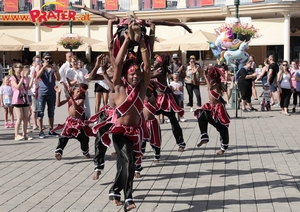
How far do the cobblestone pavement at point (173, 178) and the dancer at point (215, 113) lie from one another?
321 millimetres

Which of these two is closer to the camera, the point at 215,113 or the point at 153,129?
the point at 153,129

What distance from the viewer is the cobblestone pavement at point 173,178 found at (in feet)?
22.0

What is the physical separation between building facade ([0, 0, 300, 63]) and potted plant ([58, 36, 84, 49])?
3510mm

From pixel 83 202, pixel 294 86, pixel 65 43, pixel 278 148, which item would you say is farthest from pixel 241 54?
pixel 65 43

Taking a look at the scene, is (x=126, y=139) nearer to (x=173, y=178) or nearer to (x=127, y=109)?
(x=127, y=109)

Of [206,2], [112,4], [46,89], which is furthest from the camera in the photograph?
[112,4]

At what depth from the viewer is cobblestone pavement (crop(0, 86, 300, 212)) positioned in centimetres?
670

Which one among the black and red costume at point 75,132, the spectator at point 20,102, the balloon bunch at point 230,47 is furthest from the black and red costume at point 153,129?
the balloon bunch at point 230,47

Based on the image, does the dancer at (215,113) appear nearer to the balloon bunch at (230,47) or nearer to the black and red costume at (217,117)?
the black and red costume at (217,117)

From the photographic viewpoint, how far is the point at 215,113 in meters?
9.90

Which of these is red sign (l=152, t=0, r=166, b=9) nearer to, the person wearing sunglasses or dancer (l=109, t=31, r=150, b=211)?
the person wearing sunglasses

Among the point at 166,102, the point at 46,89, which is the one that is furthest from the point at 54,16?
the point at 166,102

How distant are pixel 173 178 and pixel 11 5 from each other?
3603 centimetres

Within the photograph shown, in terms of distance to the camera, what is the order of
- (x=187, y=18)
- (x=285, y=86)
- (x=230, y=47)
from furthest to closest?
(x=187, y=18)
(x=285, y=86)
(x=230, y=47)
